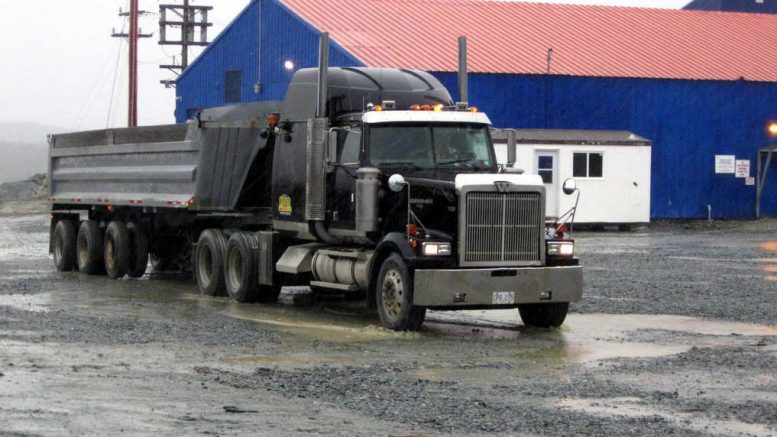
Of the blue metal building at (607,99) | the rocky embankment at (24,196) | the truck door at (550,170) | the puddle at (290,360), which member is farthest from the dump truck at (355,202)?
the rocky embankment at (24,196)

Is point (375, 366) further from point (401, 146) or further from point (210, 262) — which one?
point (210, 262)

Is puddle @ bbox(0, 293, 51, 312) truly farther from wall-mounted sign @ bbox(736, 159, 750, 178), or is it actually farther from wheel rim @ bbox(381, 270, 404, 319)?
wall-mounted sign @ bbox(736, 159, 750, 178)

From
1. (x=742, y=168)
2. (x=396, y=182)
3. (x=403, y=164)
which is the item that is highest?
(x=742, y=168)

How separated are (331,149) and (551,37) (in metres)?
32.9

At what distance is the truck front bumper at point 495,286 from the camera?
15008 millimetres

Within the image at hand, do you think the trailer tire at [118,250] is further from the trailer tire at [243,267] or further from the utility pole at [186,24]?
the utility pole at [186,24]

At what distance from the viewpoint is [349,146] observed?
55.0 ft

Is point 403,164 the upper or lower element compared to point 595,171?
lower

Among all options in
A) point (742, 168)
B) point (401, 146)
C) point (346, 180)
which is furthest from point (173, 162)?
point (742, 168)

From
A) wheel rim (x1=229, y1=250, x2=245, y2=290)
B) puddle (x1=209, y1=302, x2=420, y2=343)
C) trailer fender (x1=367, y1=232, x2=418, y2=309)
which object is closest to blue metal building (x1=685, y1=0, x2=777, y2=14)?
wheel rim (x1=229, y1=250, x2=245, y2=290)

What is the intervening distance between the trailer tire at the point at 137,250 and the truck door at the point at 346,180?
23.1 feet

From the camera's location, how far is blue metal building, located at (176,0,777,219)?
44.5 meters

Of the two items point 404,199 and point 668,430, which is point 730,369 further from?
point 404,199

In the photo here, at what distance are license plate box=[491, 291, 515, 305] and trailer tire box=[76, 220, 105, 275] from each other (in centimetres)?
1118
